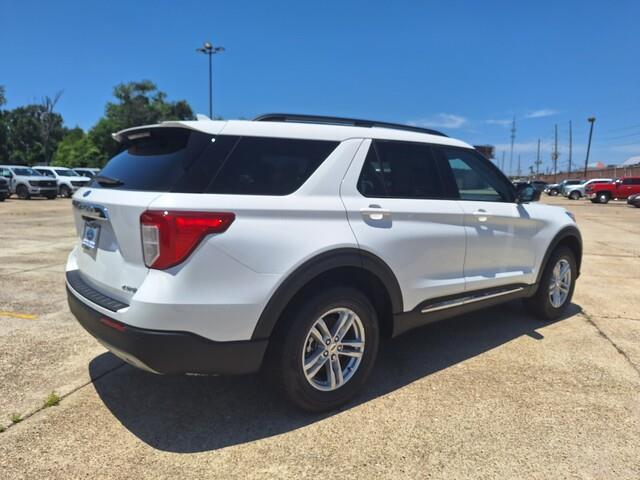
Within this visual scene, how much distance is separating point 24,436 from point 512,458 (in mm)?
2742

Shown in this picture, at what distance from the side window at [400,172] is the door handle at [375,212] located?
10cm

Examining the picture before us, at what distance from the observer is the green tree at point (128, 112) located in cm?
5401

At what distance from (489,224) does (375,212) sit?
1.38 meters

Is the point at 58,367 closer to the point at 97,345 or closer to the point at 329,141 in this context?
the point at 97,345

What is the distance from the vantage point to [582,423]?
2.83 meters

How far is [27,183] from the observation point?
24812mm

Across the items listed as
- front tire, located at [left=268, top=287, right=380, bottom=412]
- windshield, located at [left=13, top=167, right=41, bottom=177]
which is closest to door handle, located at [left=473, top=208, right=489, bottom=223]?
front tire, located at [left=268, top=287, right=380, bottom=412]

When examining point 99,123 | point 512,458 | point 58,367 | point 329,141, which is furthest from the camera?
point 99,123

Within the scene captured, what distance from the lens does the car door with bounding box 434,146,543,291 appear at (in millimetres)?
3688

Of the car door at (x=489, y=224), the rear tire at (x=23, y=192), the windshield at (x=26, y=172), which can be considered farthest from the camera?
the windshield at (x=26, y=172)

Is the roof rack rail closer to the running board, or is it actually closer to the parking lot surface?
the running board

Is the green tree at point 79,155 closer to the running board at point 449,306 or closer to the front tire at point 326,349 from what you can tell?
the running board at point 449,306

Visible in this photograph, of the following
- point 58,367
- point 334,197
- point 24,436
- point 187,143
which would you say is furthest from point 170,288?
point 58,367

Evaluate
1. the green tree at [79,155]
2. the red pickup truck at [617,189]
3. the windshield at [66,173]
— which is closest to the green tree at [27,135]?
the green tree at [79,155]
